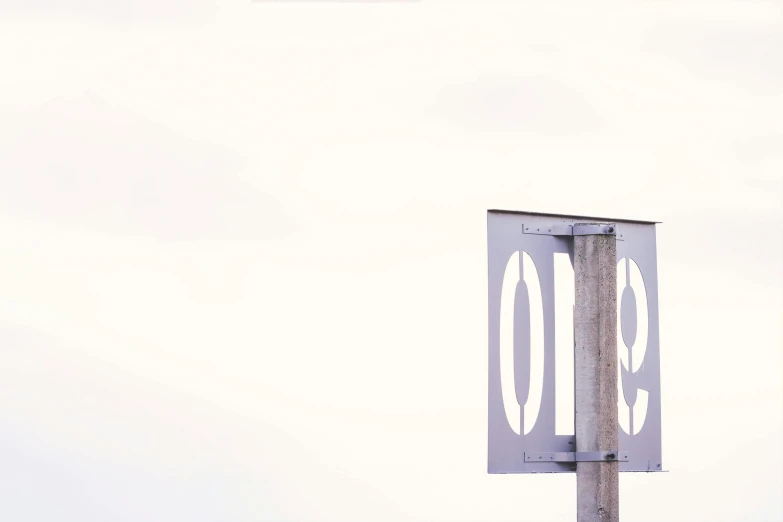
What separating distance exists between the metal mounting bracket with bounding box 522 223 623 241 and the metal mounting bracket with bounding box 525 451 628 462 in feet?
5.02

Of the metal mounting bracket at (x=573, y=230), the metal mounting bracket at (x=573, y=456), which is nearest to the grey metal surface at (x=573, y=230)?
the metal mounting bracket at (x=573, y=230)

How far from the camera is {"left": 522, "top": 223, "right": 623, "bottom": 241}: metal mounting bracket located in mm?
10352

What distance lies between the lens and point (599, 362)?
10234mm

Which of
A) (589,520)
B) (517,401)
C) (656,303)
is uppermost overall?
(656,303)

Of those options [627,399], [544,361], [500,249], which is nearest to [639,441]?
[627,399]

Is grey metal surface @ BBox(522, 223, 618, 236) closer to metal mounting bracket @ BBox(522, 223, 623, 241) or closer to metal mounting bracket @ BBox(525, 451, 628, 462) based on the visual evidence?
metal mounting bracket @ BBox(522, 223, 623, 241)

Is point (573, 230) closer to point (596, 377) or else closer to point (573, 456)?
point (596, 377)

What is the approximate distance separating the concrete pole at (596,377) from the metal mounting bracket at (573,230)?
49 mm

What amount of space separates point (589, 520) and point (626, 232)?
2.11 m

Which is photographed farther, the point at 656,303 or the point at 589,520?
the point at 656,303

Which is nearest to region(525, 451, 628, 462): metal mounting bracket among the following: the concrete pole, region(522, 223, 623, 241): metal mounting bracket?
the concrete pole

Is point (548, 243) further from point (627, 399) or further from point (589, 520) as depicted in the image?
point (589, 520)

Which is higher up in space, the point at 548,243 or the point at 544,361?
the point at 548,243

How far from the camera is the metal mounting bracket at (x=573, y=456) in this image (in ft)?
33.4
